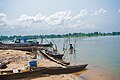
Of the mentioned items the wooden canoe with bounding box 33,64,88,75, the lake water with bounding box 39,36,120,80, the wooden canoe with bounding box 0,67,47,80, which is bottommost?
the lake water with bounding box 39,36,120,80

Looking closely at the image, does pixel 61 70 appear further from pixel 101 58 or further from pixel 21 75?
pixel 101 58

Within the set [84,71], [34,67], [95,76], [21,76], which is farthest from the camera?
[84,71]

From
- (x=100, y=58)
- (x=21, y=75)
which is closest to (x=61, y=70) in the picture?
(x=21, y=75)

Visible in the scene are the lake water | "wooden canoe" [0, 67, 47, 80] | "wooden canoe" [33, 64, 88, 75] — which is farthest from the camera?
the lake water

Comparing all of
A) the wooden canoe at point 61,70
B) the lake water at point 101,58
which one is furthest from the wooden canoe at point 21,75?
the lake water at point 101,58

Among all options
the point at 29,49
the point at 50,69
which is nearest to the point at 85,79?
the point at 50,69

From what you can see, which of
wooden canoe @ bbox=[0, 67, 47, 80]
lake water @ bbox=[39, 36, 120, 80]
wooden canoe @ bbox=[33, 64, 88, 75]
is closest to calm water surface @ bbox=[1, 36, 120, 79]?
lake water @ bbox=[39, 36, 120, 80]

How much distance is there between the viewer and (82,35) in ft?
643

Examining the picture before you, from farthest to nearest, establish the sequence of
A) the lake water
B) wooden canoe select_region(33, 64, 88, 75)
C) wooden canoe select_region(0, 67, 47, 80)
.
Answer: the lake water < wooden canoe select_region(33, 64, 88, 75) < wooden canoe select_region(0, 67, 47, 80)

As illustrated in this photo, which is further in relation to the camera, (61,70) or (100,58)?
(100,58)

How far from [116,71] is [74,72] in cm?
591

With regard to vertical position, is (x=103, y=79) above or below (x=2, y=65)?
below

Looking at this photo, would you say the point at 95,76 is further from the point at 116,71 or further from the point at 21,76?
the point at 21,76

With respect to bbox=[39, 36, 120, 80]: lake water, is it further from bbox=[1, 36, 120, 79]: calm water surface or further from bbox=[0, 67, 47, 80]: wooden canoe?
bbox=[0, 67, 47, 80]: wooden canoe
